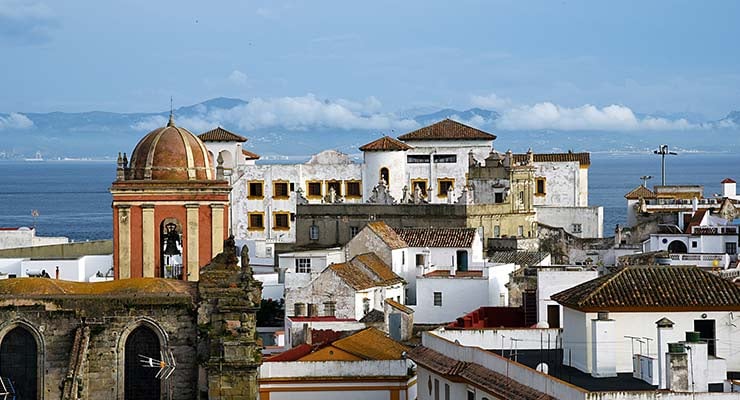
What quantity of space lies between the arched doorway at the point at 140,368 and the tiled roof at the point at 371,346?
7601 mm

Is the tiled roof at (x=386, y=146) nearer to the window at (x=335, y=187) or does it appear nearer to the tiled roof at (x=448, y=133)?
the tiled roof at (x=448, y=133)

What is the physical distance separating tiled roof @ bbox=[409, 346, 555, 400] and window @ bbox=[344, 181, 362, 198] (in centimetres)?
6185

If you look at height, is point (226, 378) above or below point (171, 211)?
below

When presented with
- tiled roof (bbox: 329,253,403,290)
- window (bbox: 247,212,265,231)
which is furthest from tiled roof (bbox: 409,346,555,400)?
window (bbox: 247,212,265,231)

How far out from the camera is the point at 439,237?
7862 centimetres

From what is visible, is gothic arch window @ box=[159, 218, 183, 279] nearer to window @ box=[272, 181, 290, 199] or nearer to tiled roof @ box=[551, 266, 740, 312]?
tiled roof @ box=[551, 266, 740, 312]

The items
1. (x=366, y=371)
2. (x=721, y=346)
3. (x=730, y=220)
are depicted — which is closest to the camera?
(x=721, y=346)

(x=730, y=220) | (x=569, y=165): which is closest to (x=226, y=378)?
(x=730, y=220)

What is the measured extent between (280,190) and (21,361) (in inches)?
2532

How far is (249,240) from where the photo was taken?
101125mm

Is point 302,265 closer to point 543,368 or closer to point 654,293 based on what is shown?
point 654,293

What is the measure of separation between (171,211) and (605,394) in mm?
25920

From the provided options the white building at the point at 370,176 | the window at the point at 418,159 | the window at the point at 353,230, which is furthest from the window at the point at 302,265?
the window at the point at 418,159

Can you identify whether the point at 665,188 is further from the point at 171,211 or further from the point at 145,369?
the point at 145,369
